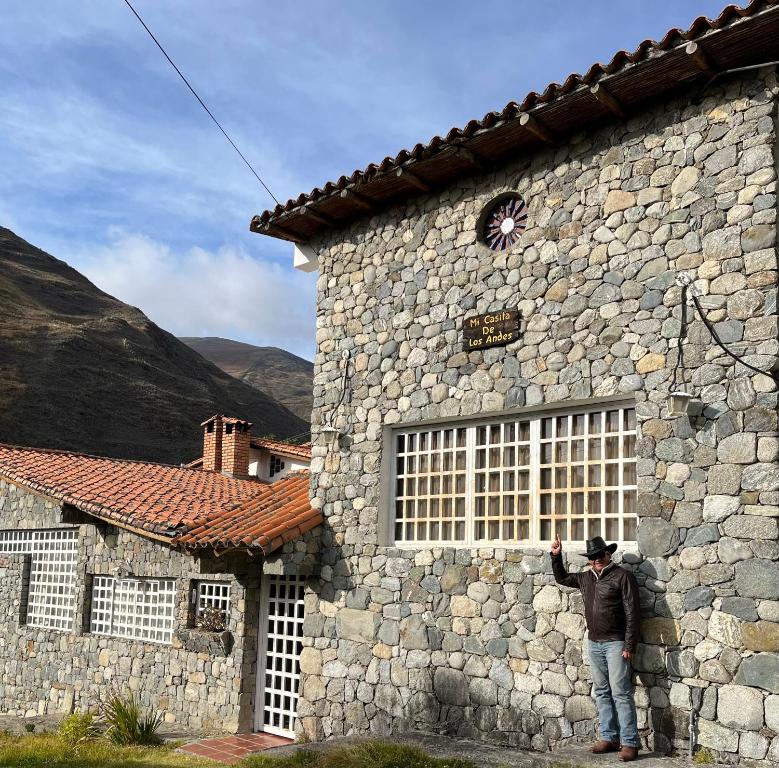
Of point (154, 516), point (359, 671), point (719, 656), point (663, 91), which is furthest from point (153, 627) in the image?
point (663, 91)

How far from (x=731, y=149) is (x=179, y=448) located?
41959 mm

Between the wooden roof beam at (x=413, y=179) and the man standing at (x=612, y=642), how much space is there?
4.29 meters

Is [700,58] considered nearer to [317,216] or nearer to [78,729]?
[317,216]

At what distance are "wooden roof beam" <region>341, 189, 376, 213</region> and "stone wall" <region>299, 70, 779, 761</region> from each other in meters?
0.26

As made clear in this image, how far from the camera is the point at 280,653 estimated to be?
10.4m

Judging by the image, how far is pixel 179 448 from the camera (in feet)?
150

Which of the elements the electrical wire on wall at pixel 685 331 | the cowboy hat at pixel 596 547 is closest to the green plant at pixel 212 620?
the cowboy hat at pixel 596 547

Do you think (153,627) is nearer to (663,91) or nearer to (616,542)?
(616,542)

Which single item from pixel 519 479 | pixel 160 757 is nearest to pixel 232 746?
pixel 160 757

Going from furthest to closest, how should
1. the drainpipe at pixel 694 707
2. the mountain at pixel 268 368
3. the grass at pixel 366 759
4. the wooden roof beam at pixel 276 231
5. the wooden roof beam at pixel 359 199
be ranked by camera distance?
the mountain at pixel 268 368, the wooden roof beam at pixel 276 231, the wooden roof beam at pixel 359 199, the grass at pixel 366 759, the drainpipe at pixel 694 707

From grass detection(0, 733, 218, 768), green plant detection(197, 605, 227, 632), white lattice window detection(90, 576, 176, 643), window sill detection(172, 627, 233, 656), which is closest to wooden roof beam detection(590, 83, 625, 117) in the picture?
grass detection(0, 733, 218, 768)

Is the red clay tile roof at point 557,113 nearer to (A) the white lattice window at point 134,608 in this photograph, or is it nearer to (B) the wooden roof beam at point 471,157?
(B) the wooden roof beam at point 471,157

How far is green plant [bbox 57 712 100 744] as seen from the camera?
10203mm

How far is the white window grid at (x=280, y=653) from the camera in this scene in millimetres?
10070
